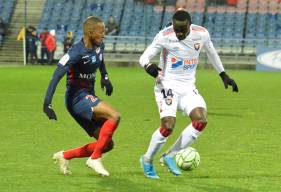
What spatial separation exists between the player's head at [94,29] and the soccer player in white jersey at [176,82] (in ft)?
2.20

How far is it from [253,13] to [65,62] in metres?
40.1

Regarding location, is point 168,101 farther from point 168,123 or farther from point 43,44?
point 43,44

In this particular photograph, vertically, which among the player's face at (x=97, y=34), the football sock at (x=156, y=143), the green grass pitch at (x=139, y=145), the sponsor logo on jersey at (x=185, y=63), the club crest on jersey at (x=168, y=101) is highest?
the player's face at (x=97, y=34)

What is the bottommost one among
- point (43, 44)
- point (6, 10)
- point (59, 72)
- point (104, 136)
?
point (43, 44)

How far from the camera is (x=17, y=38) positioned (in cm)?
4441

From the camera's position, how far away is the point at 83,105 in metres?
8.84

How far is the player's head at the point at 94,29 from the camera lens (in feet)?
28.7

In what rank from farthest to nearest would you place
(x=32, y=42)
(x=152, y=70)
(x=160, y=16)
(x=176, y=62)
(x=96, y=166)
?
1. (x=160, y=16)
2. (x=32, y=42)
3. (x=176, y=62)
4. (x=152, y=70)
5. (x=96, y=166)

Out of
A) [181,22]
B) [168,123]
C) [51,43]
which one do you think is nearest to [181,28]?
[181,22]

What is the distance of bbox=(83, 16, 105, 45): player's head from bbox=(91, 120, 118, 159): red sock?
1017 millimetres

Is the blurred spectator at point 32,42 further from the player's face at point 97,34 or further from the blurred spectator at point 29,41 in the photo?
the player's face at point 97,34

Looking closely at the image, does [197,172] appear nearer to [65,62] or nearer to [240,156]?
[240,156]

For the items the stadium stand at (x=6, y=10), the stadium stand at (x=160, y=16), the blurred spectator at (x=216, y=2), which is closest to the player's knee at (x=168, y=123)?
the stadium stand at (x=160, y=16)

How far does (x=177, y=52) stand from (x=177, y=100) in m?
0.60
